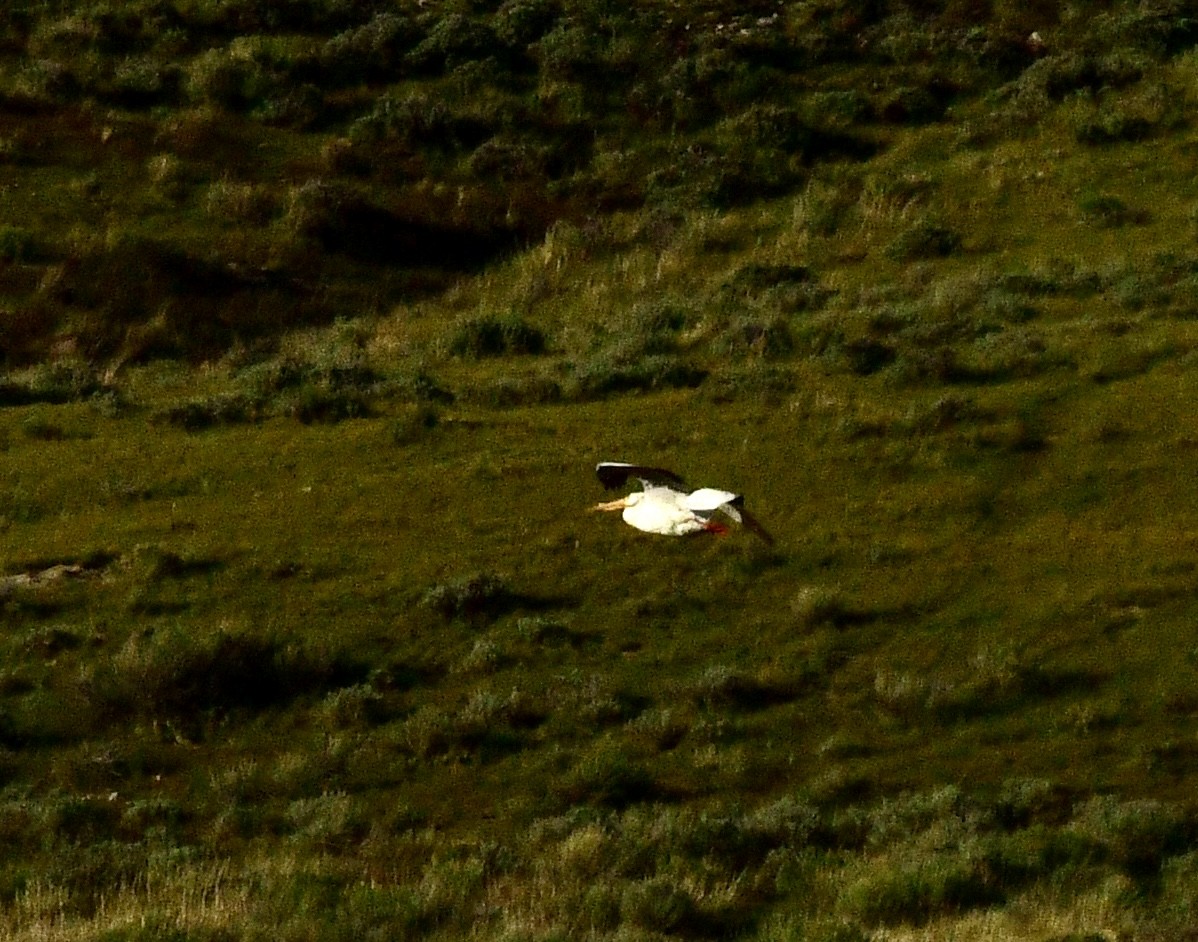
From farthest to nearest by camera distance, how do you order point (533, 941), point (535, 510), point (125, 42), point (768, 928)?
1. point (125, 42)
2. point (535, 510)
3. point (768, 928)
4. point (533, 941)

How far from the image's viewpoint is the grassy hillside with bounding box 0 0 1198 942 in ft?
47.9

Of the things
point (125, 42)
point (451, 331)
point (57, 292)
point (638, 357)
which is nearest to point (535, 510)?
point (638, 357)

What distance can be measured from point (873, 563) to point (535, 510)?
316cm

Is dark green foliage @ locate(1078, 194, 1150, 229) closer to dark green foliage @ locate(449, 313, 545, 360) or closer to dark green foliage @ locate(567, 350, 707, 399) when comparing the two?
dark green foliage @ locate(567, 350, 707, 399)

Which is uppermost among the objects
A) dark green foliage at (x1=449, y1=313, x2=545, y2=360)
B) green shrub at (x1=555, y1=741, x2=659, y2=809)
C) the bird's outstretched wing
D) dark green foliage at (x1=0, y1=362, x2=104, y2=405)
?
the bird's outstretched wing

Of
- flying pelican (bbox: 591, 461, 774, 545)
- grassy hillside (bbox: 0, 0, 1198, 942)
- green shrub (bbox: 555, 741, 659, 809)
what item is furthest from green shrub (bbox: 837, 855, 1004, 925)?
flying pelican (bbox: 591, 461, 774, 545)

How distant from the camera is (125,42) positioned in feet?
126

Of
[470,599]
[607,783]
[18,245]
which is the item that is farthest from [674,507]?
[18,245]

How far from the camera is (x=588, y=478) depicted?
21703 millimetres

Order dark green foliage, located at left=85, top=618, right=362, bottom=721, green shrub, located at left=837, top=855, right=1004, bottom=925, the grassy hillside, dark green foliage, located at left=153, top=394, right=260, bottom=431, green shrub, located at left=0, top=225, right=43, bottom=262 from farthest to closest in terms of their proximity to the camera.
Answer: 1. green shrub, located at left=0, top=225, right=43, bottom=262
2. dark green foliage, located at left=153, top=394, right=260, bottom=431
3. dark green foliage, located at left=85, top=618, right=362, bottom=721
4. the grassy hillside
5. green shrub, located at left=837, top=855, right=1004, bottom=925

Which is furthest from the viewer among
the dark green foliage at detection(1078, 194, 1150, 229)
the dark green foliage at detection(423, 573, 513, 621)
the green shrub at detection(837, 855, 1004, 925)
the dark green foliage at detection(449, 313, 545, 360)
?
the dark green foliage at detection(1078, 194, 1150, 229)

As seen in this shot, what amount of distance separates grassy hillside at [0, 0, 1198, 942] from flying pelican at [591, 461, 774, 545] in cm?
78

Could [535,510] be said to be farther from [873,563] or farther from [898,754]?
[898,754]

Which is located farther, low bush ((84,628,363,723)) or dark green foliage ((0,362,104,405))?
dark green foliage ((0,362,104,405))
